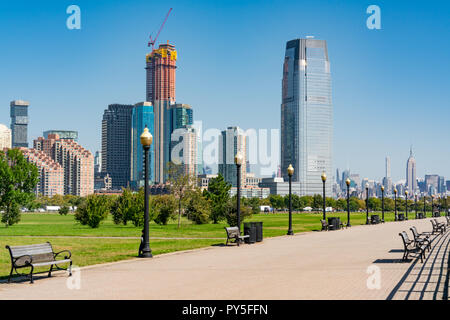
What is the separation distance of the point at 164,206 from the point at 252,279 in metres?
34.0

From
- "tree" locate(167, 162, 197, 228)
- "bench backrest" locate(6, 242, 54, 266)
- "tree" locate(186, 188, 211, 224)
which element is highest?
"tree" locate(167, 162, 197, 228)

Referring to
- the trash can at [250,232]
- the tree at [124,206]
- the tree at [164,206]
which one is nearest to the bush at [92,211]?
the tree at [124,206]

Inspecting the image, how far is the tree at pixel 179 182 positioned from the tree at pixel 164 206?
785 millimetres

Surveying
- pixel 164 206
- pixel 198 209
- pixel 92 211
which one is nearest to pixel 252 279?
pixel 92 211

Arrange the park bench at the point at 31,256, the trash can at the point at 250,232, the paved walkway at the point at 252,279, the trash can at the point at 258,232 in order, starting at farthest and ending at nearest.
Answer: the trash can at the point at 258,232 < the trash can at the point at 250,232 < the park bench at the point at 31,256 < the paved walkway at the point at 252,279

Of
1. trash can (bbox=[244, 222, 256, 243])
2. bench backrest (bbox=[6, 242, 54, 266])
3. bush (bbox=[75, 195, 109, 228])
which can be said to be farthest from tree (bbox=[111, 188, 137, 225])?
bench backrest (bbox=[6, 242, 54, 266])

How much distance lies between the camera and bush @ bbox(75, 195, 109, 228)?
4419 centimetres

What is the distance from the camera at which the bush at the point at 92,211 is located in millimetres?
44188

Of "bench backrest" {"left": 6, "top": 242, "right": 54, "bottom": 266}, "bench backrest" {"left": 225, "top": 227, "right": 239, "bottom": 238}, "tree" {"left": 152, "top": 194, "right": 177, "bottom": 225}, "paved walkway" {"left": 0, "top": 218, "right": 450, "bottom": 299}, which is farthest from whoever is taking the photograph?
"tree" {"left": 152, "top": 194, "right": 177, "bottom": 225}

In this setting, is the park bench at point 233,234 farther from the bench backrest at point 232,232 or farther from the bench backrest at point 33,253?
the bench backrest at point 33,253

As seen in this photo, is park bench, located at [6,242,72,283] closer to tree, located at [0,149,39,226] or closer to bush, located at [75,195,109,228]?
bush, located at [75,195,109,228]

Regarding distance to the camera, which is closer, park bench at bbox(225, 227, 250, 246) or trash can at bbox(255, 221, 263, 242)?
park bench at bbox(225, 227, 250, 246)

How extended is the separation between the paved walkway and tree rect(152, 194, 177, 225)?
26.4m
